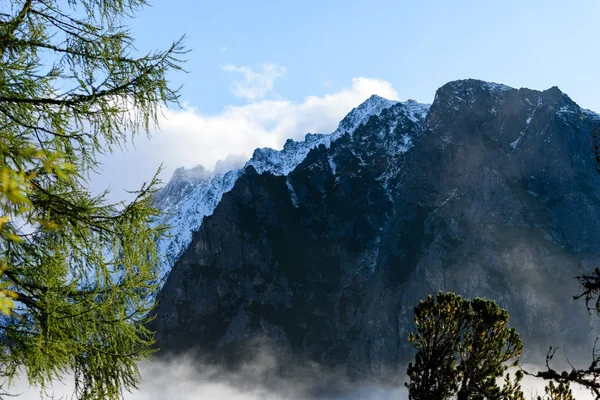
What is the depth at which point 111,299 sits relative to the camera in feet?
21.6

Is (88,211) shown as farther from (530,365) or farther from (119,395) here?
(530,365)

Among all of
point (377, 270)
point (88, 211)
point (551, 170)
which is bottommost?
point (88, 211)

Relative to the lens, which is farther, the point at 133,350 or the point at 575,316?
the point at 575,316

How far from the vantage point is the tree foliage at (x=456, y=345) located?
13648 millimetres

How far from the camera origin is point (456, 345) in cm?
1389

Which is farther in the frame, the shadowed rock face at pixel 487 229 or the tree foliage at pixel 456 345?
the shadowed rock face at pixel 487 229

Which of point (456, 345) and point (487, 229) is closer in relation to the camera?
point (456, 345)

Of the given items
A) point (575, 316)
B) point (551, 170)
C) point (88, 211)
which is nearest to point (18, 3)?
point (88, 211)

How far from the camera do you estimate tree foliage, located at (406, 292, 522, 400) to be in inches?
537

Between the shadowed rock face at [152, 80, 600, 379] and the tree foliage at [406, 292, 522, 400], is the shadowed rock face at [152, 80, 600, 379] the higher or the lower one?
the higher one

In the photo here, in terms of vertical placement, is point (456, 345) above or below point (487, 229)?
below

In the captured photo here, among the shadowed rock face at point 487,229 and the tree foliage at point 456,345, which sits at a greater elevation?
the shadowed rock face at point 487,229

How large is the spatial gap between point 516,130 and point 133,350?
642 ft

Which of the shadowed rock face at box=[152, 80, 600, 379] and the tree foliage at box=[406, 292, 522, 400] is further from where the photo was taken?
the shadowed rock face at box=[152, 80, 600, 379]
